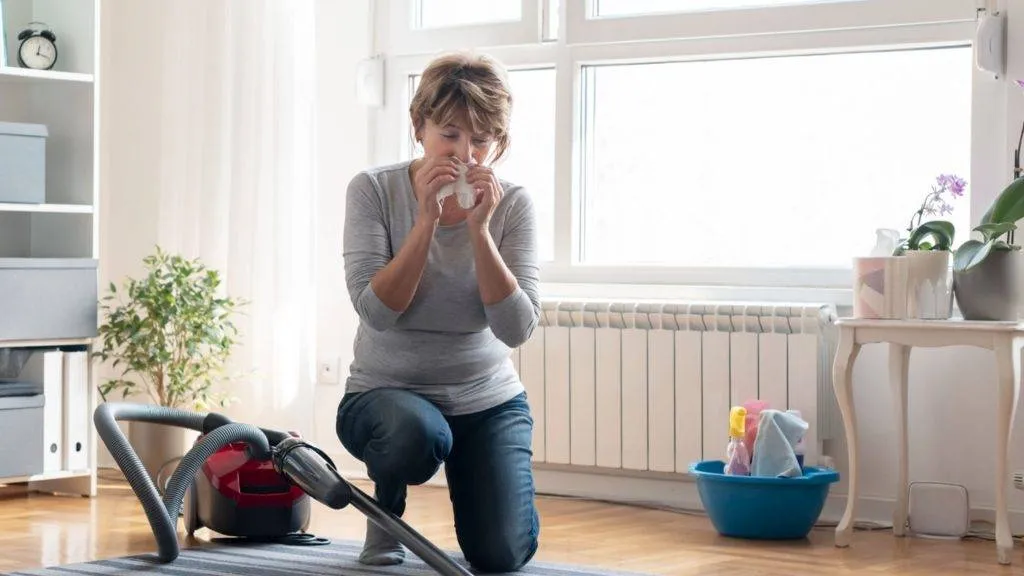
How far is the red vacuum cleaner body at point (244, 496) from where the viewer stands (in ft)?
9.52

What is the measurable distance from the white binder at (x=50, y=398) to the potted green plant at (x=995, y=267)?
225cm

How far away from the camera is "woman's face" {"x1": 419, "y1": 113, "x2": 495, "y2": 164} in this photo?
253cm

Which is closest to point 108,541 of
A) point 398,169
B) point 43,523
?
point 43,523

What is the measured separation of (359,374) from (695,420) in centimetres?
122

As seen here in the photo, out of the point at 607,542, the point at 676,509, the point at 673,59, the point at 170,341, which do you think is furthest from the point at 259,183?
the point at 607,542

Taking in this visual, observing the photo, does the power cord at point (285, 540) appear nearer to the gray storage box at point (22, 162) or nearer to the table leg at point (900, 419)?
the gray storage box at point (22, 162)

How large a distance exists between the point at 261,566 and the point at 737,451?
1170mm

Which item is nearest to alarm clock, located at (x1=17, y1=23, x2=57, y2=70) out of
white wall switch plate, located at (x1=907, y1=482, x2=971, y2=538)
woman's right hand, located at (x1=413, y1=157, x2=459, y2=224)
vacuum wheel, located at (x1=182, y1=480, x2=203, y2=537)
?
vacuum wheel, located at (x1=182, y1=480, x2=203, y2=537)

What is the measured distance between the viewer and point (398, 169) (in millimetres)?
2699

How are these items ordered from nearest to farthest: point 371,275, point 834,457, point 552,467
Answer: point 371,275
point 834,457
point 552,467

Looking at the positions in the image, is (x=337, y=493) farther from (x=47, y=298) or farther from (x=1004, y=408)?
(x=47, y=298)

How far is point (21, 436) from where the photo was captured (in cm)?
362

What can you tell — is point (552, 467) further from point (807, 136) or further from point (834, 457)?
point (807, 136)

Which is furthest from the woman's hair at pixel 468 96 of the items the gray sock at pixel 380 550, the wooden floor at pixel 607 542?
the wooden floor at pixel 607 542
